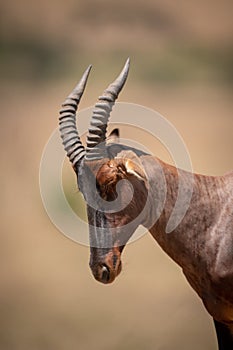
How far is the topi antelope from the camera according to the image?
2039mm

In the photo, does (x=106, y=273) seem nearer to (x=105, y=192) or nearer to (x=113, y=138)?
(x=105, y=192)

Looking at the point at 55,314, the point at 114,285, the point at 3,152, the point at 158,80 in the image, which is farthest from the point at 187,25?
the point at 55,314

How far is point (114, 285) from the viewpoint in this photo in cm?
287

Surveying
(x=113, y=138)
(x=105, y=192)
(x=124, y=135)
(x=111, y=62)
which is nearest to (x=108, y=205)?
(x=105, y=192)

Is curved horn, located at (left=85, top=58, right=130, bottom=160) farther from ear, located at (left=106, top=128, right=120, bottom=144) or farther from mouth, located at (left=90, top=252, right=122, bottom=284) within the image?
mouth, located at (left=90, top=252, right=122, bottom=284)

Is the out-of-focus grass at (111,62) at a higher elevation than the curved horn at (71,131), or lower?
higher

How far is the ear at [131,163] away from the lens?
1982 mm

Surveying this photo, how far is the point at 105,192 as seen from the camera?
2.04 metres

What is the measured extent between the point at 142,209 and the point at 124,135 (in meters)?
0.81

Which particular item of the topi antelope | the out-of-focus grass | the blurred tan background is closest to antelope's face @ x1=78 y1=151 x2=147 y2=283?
the topi antelope

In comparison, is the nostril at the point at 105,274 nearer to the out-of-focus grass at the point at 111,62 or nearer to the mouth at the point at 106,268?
the mouth at the point at 106,268

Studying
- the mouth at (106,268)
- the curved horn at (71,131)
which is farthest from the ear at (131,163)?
the mouth at (106,268)

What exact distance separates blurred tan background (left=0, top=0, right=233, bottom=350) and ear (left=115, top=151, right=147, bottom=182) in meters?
0.77

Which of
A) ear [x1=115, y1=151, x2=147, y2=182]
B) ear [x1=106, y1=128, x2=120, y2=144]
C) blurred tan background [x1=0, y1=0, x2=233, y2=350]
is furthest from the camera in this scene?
blurred tan background [x1=0, y1=0, x2=233, y2=350]
